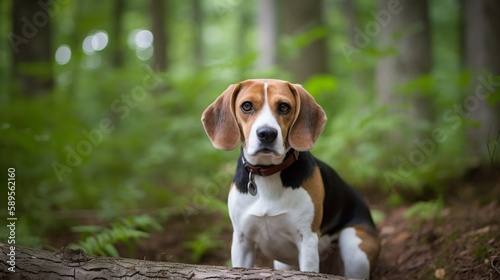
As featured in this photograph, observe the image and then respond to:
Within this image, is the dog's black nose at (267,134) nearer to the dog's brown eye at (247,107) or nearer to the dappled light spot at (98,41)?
the dog's brown eye at (247,107)

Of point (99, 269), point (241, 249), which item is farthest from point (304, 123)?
point (99, 269)

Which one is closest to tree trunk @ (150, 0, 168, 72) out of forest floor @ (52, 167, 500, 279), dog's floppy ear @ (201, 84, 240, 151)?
forest floor @ (52, 167, 500, 279)

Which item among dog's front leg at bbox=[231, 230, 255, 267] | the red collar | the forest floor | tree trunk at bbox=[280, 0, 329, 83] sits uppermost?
tree trunk at bbox=[280, 0, 329, 83]

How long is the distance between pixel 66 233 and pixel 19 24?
17.2 ft

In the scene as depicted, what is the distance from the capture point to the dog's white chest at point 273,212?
3559mm

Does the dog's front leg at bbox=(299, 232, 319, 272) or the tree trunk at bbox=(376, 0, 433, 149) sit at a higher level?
the tree trunk at bbox=(376, 0, 433, 149)

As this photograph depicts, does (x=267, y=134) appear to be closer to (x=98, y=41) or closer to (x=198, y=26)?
(x=98, y=41)

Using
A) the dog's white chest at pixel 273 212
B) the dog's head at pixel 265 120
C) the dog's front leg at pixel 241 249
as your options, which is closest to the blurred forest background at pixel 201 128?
the dog's front leg at pixel 241 249

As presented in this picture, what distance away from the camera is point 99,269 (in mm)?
2949

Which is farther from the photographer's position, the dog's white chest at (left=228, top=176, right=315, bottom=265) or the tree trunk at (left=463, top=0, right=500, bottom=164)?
the tree trunk at (left=463, top=0, right=500, bottom=164)

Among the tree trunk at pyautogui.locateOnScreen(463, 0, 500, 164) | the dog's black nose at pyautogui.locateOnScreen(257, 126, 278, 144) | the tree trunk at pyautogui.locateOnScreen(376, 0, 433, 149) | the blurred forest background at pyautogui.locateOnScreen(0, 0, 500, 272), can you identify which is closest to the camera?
the dog's black nose at pyautogui.locateOnScreen(257, 126, 278, 144)

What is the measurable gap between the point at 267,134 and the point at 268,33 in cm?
834

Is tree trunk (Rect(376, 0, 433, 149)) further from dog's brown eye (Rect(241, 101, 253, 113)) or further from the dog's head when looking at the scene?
dog's brown eye (Rect(241, 101, 253, 113))

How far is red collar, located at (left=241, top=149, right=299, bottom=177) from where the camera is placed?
11.8ft
